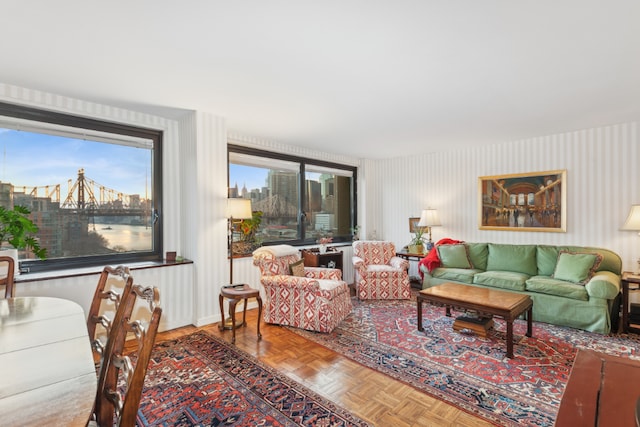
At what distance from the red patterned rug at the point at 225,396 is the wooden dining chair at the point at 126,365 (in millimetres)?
888

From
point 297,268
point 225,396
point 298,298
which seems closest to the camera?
point 225,396

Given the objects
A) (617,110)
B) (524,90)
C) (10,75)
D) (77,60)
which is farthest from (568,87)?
(10,75)

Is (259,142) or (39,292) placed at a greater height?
(259,142)

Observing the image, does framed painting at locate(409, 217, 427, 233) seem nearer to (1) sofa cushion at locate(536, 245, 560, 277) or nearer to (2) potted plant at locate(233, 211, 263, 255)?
(1) sofa cushion at locate(536, 245, 560, 277)

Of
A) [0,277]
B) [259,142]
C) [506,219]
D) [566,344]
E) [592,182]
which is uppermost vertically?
[259,142]

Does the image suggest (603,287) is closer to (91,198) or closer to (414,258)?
(414,258)

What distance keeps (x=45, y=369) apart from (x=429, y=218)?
199 inches

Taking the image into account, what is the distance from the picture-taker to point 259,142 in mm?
4652

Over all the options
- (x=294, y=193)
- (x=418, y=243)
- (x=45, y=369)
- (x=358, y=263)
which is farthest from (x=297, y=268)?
(x=45, y=369)

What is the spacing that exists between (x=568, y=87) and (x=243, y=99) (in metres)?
3.05

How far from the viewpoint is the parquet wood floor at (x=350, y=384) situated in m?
1.94

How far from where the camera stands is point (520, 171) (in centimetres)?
467

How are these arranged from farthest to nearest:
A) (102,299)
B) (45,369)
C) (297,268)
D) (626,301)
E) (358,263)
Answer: (358,263), (297,268), (626,301), (102,299), (45,369)

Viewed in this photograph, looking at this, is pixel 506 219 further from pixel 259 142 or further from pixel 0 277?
pixel 0 277
